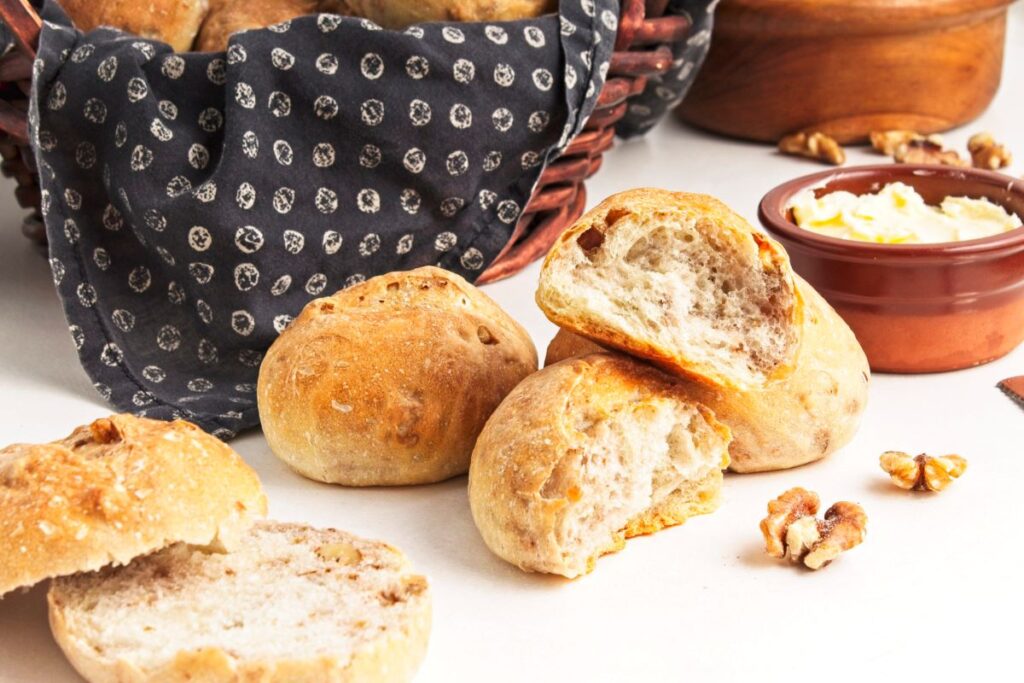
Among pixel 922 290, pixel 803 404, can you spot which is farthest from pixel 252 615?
pixel 922 290

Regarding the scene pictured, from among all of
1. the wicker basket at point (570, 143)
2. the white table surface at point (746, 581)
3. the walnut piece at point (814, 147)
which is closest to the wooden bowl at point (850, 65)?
the walnut piece at point (814, 147)

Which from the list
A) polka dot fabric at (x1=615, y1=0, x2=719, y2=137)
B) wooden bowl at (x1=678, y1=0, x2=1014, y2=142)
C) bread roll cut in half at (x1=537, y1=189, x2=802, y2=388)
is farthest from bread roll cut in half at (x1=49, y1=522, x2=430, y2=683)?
wooden bowl at (x1=678, y1=0, x2=1014, y2=142)

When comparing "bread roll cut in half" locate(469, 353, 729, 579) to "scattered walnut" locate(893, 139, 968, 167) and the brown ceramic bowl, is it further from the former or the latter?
"scattered walnut" locate(893, 139, 968, 167)

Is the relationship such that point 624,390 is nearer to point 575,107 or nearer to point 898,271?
point 898,271

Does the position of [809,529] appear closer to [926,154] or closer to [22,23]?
[22,23]

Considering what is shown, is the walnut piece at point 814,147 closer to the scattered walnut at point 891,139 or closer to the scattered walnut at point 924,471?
the scattered walnut at point 891,139
